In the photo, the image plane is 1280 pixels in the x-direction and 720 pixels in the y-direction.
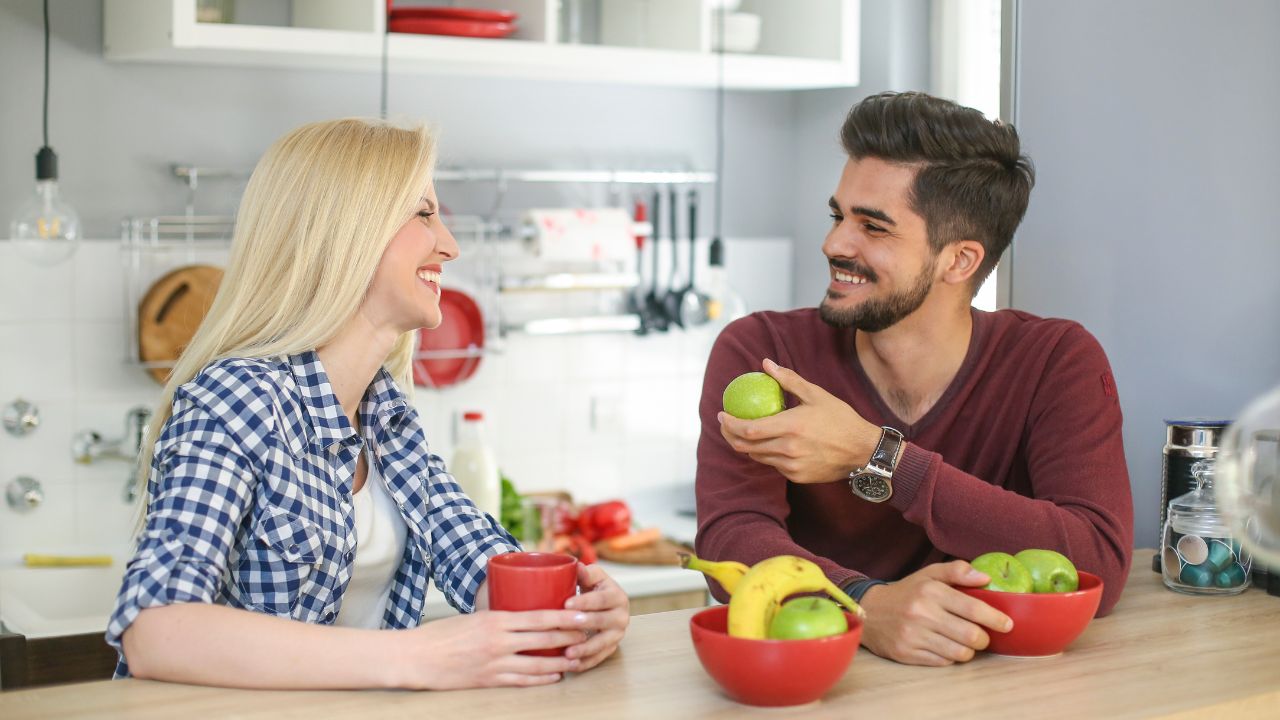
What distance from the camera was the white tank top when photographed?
165cm

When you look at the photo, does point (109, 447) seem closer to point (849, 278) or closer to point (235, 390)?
point (235, 390)

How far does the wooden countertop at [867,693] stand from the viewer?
1.21 metres

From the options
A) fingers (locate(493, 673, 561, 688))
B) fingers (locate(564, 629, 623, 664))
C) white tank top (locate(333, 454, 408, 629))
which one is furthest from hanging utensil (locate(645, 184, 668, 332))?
fingers (locate(493, 673, 561, 688))

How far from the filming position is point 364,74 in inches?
124

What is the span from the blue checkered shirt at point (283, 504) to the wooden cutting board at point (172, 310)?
4.25ft

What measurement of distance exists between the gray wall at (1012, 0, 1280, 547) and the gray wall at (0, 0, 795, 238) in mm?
1226

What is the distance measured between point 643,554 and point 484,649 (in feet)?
5.69

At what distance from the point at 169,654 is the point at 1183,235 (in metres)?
1.54

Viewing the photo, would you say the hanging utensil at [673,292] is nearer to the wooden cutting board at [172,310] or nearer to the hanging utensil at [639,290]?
the hanging utensil at [639,290]

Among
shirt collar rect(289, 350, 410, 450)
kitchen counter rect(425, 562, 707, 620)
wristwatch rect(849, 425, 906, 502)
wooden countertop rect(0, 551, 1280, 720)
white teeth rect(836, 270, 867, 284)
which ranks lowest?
kitchen counter rect(425, 562, 707, 620)

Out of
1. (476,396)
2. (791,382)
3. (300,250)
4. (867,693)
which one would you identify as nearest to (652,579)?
(476,396)

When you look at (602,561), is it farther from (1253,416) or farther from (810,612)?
(1253,416)

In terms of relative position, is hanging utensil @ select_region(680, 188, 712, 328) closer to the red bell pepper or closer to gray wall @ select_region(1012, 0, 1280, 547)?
the red bell pepper

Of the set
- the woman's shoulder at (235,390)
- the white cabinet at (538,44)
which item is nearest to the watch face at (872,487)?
the woman's shoulder at (235,390)
